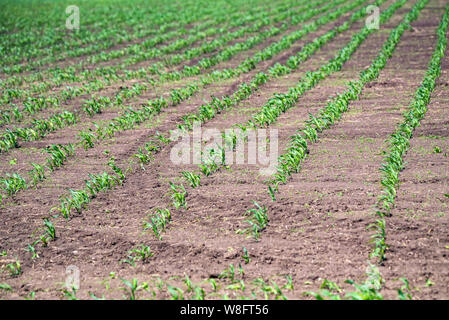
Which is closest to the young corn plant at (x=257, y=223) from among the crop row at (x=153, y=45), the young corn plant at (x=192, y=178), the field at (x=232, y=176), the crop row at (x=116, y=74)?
the field at (x=232, y=176)

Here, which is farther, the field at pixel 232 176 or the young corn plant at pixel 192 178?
the young corn plant at pixel 192 178

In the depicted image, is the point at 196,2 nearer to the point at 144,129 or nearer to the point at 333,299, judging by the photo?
the point at 144,129

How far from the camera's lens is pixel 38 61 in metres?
14.6

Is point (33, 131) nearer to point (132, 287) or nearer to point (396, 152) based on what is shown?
point (132, 287)

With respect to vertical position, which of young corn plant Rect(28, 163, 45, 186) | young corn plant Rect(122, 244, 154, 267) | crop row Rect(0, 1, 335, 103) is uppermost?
crop row Rect(0, 1, 335, 103)

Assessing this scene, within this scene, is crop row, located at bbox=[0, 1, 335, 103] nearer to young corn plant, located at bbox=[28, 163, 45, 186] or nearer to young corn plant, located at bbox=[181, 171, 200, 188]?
young corn plant, located at bbox=[28, 163, 45, 186]

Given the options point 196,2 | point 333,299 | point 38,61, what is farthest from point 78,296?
point 196,2

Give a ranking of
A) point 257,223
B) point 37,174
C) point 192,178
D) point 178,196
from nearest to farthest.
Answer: point 257,223, point 178,196, point 192,178, point 37,174

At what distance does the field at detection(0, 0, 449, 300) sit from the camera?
13.9 feet

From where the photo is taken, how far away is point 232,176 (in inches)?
242

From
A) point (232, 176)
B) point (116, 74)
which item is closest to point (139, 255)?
point (232, 176)

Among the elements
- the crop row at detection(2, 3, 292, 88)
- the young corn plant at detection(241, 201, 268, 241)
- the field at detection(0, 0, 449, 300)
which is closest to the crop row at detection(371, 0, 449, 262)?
the field at detection(0, 0, 449, 300)

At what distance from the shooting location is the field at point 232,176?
4.23 meters

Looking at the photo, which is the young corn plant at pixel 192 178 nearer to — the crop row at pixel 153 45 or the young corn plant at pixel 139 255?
the young corn plant at pixel 139 255
